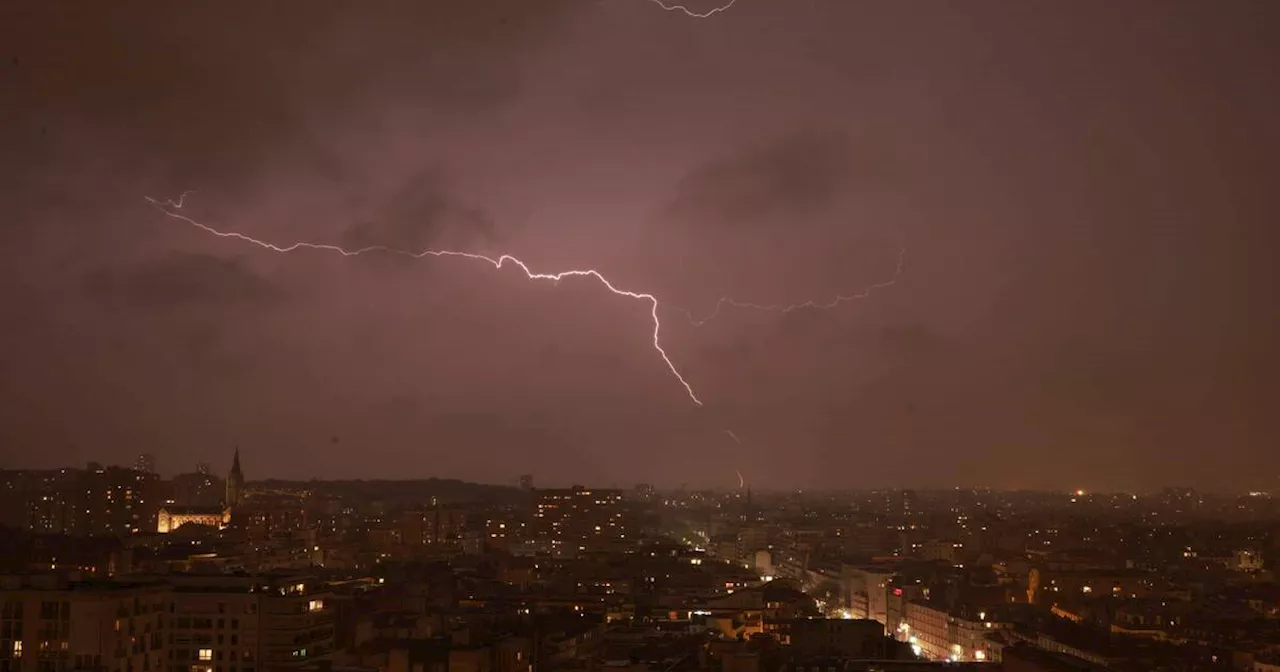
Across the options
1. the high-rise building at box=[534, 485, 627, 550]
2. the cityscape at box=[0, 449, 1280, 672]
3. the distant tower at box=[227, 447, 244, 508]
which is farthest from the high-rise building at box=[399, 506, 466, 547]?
the distant tower at box=[227, 447, 244, 508]

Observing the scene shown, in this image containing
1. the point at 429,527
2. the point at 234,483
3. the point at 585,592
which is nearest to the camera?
the point at 585,592

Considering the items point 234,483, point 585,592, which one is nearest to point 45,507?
Result: point 234,483

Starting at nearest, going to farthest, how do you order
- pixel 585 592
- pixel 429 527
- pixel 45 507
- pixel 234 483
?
1. pixel 585 592
2. pixel 45 507
3. pixel 429 527
4. pixel 234 483

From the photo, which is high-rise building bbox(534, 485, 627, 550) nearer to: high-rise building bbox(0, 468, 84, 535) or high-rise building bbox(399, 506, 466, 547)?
high-rise building bbox(399, 506, 466, 547)

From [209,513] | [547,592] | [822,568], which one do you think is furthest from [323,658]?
[209,513]

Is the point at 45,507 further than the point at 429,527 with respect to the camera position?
No

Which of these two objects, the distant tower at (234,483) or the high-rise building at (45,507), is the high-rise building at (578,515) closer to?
the distant tower at (234,483)

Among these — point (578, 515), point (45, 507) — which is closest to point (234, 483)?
point (45, 507)

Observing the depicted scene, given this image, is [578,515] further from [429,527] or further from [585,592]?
[585,592]

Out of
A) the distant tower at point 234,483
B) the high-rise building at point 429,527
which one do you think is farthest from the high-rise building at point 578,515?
the distant tower at point 234,483

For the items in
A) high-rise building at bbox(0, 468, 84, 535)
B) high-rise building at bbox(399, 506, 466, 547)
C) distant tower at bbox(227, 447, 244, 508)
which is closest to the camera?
high-rise building at bbox(0, 468, 84, 535)
